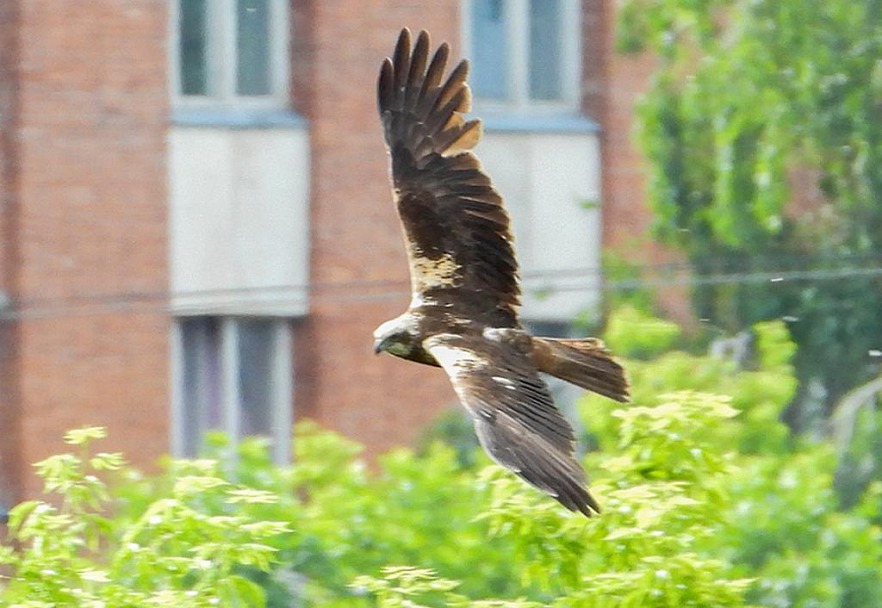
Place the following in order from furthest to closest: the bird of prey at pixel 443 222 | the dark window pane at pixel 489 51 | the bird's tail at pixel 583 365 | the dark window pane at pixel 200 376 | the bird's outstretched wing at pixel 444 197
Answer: the dark window pane at pixel 489 51
the dark window pane at pixel 200 376
the bird's outstretched wing at pixel 444 197
the bird of prey at pixel 443 222
the bird's tail at pixel 583 365

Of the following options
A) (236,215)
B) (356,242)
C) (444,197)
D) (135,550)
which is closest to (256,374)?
(356,242)

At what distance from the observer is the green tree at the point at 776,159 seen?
1644 centimetres

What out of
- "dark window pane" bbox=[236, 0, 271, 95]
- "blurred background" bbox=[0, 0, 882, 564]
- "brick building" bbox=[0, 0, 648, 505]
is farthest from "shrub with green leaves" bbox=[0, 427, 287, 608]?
"dark window pane" bbox=[236, 0, 271, 95]

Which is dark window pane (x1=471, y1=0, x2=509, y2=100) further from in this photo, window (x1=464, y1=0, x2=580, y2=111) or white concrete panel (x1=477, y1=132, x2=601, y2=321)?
white concrete panel (x1=477, y1=132, x2=601, y2=321)

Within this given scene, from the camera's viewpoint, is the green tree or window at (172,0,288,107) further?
window at (172,0,288,107)

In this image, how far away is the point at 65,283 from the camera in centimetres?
1673

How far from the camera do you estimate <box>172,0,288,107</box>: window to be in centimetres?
1756

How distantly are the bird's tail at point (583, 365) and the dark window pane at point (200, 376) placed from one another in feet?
31.6

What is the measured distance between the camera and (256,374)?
18.5m

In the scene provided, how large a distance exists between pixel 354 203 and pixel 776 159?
3190 mm

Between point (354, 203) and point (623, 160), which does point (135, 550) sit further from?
point (623, 160)

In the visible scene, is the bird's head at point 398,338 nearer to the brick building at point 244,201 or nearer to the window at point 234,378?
the brick building at point 244,201

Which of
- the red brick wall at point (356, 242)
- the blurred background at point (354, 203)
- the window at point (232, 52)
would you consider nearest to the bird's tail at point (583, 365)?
the blurred background at point (354, 203)

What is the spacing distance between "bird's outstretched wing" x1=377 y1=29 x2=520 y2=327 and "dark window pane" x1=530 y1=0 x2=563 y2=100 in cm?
950
